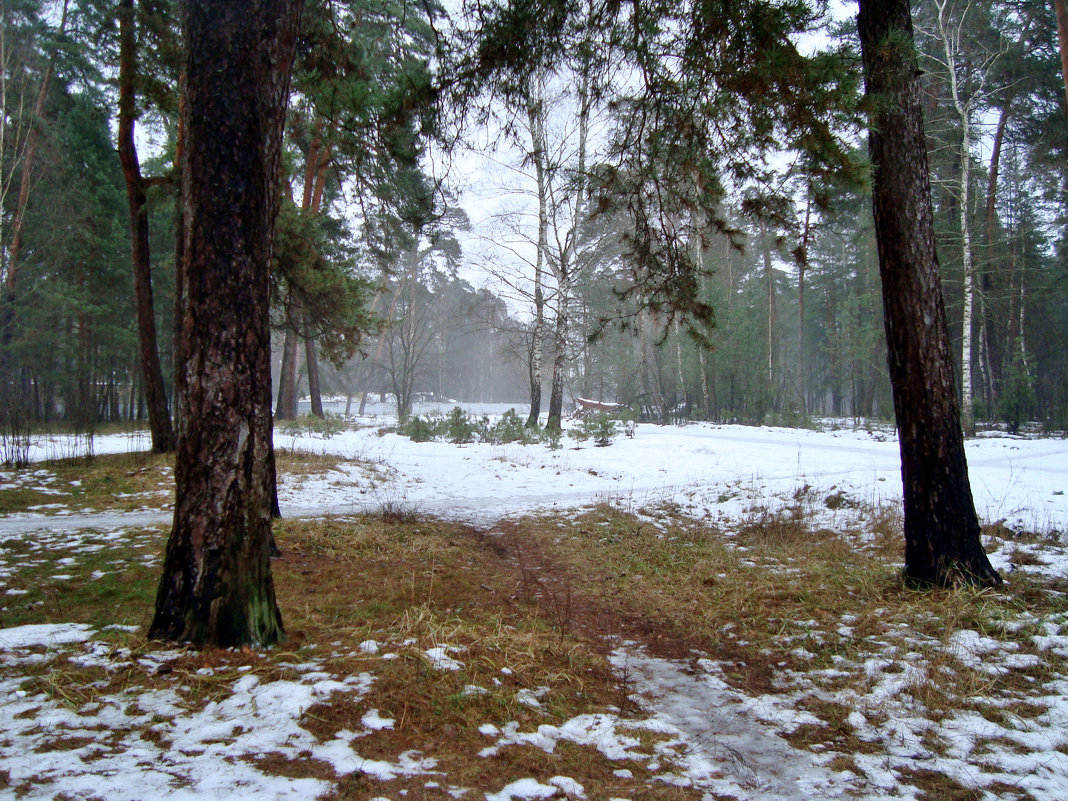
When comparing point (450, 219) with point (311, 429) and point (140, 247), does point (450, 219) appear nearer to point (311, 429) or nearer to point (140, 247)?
point (140, 247)

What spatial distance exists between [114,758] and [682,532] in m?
5.50

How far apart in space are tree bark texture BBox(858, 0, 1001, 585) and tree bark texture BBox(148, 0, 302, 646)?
395 cm

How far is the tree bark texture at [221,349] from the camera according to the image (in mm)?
2770

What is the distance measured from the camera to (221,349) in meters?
2.76

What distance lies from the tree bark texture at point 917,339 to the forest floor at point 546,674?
385 millimetres

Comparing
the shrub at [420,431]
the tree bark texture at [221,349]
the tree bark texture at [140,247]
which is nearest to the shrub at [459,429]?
the shrub at [420,431]

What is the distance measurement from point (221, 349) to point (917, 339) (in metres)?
4.32

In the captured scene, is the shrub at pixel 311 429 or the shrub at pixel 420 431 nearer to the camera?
the shrub at pixel 311 429

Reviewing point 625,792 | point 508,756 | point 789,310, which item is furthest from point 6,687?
point 789,310

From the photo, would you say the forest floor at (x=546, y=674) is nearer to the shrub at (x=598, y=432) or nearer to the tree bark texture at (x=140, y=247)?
the tree bark texture at (x=140, y=247)

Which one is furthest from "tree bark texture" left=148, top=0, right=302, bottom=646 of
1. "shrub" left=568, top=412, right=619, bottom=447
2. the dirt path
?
"shrub" left=568, top=412, right=619, bottom=447

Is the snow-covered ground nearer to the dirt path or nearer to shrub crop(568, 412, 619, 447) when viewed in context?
shrub crop(568, 412, 619, 447)

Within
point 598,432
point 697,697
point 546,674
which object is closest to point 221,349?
point 546,674

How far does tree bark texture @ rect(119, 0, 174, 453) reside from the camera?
852 centimetres
